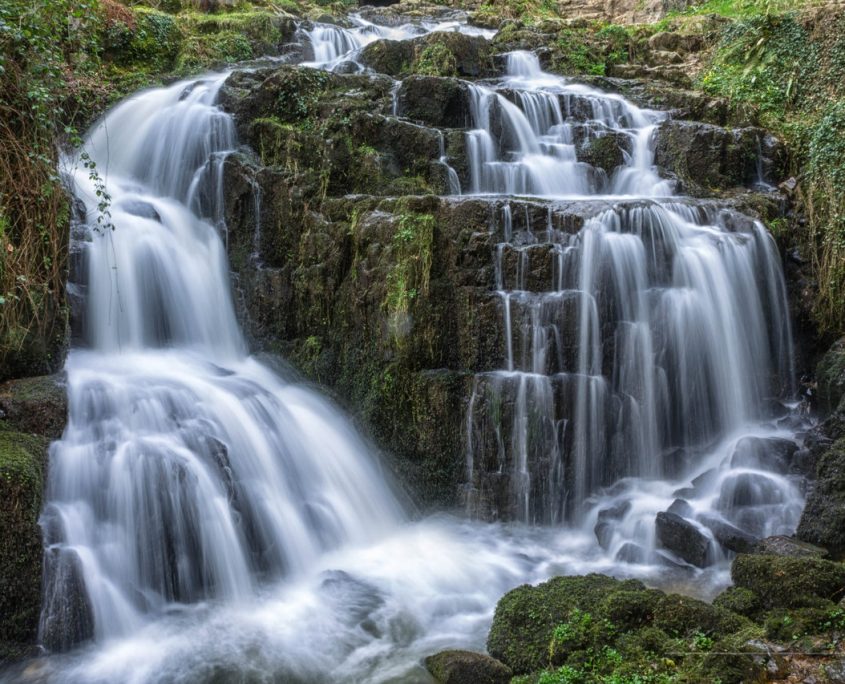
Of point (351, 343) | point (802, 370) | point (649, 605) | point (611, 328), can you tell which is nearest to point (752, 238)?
point (802, 370)

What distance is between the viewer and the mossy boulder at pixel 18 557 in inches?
213

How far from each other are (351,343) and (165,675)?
470 centimetres

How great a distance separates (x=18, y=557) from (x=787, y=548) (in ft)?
20.9

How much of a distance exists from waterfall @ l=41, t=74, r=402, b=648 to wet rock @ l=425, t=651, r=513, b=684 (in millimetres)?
2241

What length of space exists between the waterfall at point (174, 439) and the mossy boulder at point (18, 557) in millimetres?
141

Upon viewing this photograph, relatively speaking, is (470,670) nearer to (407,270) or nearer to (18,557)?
(18,557)

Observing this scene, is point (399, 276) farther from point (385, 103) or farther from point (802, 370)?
point (802, 370)

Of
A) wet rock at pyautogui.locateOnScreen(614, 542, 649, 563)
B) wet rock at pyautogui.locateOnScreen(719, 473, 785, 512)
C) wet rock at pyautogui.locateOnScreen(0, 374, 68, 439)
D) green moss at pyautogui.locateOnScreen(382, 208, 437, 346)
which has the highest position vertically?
green moss at pyautogui.locateOnScreen(382, 208, 437, 346)

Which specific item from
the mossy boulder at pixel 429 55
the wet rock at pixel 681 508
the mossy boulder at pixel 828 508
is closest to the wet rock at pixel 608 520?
the wet rock at pixel 681 508

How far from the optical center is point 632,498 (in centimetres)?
820

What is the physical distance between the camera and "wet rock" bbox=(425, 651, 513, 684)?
5039mm

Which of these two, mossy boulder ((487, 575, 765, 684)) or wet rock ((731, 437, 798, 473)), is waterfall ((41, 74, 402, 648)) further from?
wet rock ((731, 437, 798, 473))

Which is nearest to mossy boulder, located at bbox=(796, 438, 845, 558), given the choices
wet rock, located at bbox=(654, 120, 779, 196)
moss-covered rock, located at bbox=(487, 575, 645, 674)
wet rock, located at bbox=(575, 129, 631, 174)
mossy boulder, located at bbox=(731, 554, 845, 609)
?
mossy boulder, located at bbox=(731, 554, 845, 609)

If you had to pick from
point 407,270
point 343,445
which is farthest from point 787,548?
point 407,270
